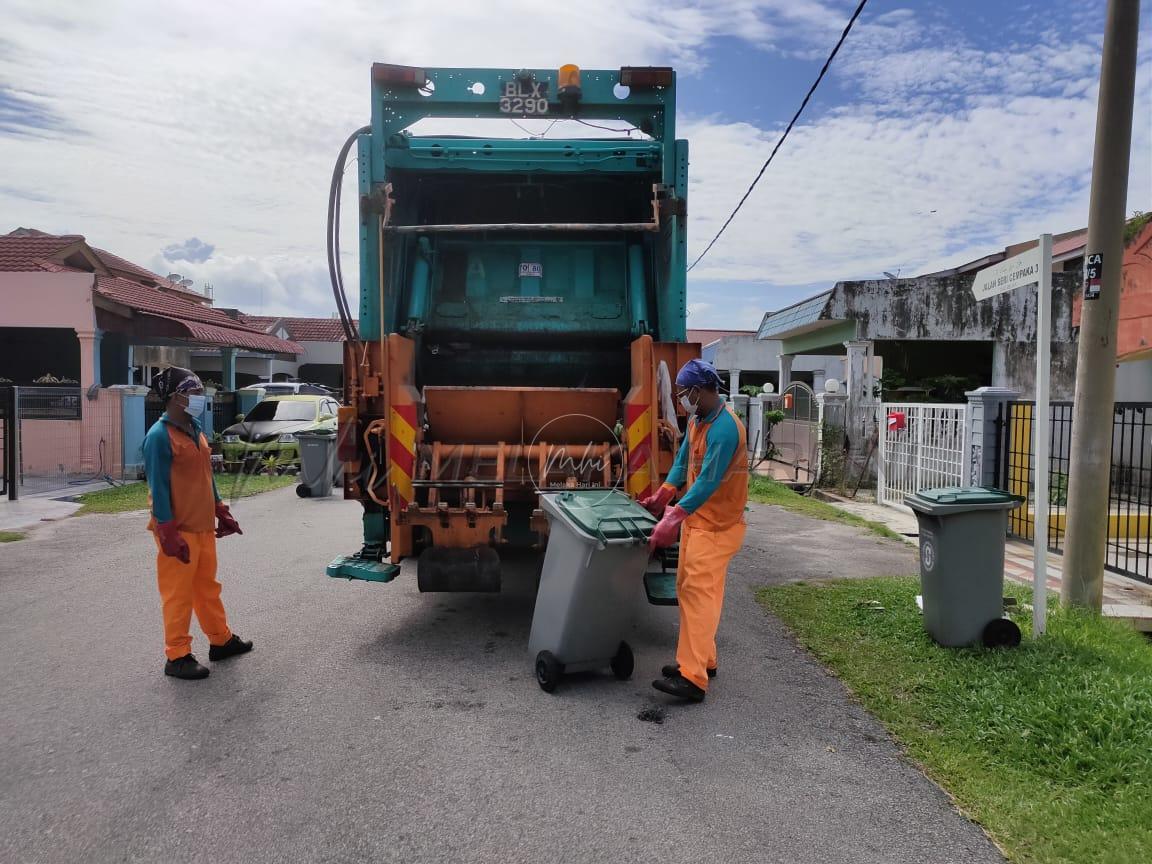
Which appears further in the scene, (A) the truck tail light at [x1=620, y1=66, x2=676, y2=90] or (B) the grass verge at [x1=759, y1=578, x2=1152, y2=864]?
(A) the truck tail light at [x1=620, y1=66, x2=676, y2=90]

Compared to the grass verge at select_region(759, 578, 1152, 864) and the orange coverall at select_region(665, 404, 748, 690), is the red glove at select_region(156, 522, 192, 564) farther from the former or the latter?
the grass verge at select_region(759, 578, 1152, 864)

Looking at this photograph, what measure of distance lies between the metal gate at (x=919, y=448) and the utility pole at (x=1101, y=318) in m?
3.84

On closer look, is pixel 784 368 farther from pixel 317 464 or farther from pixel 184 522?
pixel 184 522

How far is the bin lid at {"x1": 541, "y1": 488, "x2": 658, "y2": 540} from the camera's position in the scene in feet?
13.3

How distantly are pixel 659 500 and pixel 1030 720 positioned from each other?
2007 millimetres

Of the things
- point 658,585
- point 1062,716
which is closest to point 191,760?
point 658,585

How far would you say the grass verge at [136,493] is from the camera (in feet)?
35.4

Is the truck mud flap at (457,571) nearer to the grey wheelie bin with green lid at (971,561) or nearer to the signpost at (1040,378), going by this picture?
the grey wheelie bin with green lid at (971,561)

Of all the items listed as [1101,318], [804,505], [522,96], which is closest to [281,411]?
[804,505]

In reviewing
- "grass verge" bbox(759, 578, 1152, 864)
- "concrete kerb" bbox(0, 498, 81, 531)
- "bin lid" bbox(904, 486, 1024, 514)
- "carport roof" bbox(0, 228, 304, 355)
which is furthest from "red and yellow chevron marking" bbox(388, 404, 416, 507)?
"carport roof" bbox(0, 228, 304, 355)

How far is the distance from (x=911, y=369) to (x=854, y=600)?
1556 cm

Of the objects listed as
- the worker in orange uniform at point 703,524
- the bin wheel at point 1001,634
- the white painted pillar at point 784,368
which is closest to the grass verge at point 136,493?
the worker in orange uniform at point 703,524

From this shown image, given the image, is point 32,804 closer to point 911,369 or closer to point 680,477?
point 680,477

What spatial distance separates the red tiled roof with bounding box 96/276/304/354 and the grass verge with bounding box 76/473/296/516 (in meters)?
3.65
